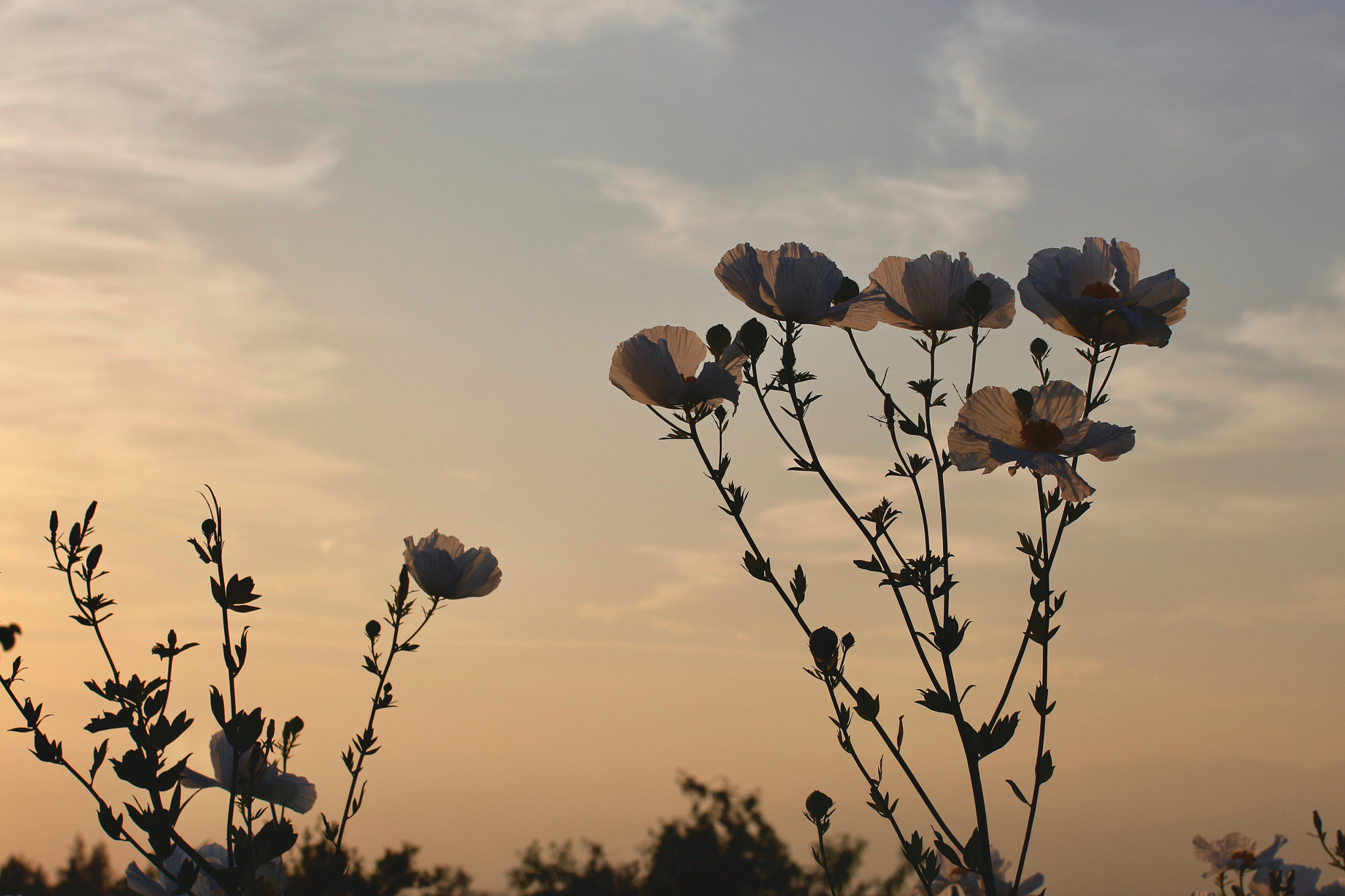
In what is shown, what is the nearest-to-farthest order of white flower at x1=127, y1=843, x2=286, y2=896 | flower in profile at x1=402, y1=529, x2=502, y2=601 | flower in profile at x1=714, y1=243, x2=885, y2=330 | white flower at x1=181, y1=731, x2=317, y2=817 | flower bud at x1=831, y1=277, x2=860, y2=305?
white flower at x1=127, y1=843, x2=286, y2=896, white flower at x1=181, y1=731, x2=317, y2=817, flower in profile at x1=714, y1=243, x2=885, y2=330, flower bud at x1=831, y1=277, x2=860, y2=305, flower in profile at x1=402, y1=529, x2=502, y2=601

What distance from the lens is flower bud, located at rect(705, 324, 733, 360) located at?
109 inches

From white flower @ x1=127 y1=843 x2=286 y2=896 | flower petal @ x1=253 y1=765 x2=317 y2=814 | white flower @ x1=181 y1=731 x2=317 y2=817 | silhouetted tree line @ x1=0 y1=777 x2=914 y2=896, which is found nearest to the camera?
white flower @ x1=127 y1=843 x2=286 y2=896

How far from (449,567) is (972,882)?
218cm

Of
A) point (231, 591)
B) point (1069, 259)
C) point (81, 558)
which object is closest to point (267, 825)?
point (231, 591)

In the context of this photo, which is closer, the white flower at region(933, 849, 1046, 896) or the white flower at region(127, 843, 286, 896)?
the white flower at region(127, 843, 286, 896)

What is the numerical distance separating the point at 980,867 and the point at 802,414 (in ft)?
3.83

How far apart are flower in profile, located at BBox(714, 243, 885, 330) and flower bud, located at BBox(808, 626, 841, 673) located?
847 mm

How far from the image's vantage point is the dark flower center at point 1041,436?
249 centimetres

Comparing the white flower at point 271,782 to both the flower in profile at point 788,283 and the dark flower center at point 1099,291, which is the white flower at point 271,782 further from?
the dark flower center at point 1099,291

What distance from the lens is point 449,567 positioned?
148 inches

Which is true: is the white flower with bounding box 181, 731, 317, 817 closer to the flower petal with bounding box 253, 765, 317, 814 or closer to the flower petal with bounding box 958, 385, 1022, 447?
the flower petal with bounding box 253, 765, 317, 814

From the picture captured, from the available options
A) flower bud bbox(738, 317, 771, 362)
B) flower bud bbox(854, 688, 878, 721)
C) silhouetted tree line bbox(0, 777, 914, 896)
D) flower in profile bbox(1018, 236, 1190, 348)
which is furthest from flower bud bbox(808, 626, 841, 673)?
silhouetted tree line bbox(0, 777, 914, 896)

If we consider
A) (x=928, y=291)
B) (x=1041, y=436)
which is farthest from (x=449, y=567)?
(x=1041, y=436)

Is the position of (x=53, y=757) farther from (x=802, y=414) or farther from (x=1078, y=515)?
(x=1078, y=515)
